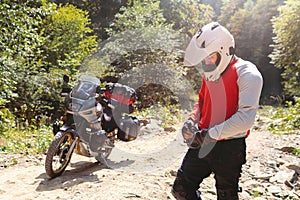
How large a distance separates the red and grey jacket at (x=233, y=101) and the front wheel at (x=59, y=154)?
72.8 inches

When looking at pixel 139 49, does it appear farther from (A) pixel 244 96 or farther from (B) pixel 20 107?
(A) pixel 244 96

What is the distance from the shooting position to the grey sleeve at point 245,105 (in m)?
2.22

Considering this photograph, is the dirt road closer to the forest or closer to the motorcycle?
the motorcycle

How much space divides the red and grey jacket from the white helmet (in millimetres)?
55

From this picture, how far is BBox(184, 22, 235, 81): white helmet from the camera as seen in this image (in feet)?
7.87

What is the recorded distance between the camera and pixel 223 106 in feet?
8.00

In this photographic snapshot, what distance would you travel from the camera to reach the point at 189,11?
21875mm

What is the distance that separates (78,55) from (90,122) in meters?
7.74

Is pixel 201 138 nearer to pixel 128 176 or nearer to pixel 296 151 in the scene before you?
pixel 128 176


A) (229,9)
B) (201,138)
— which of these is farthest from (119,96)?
(229,9)

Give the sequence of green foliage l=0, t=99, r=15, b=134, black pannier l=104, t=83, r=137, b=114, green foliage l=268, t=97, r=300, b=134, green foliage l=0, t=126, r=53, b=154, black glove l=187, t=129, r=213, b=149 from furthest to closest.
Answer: green foliage l=268, t=97, r=300, b=134 < green foliage l=0, t=99, r=15, b=134 < green foliage l=0, t=126, r=53, b=154 < black pannier l=104, t=83, r=137, b=114 < black glove l=187, t=129, r=213, b=149

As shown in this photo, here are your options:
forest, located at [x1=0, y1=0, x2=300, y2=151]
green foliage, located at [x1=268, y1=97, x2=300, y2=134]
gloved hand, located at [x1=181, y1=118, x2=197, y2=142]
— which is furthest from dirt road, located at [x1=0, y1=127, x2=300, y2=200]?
forest, located at [x1=0, y1=0, x2=300, y2=151]

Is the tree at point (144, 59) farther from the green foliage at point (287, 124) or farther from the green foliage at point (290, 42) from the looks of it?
the green foliage at point (287, 124)

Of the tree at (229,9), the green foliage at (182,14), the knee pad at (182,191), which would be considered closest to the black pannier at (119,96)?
the knee pad at (182,191)
